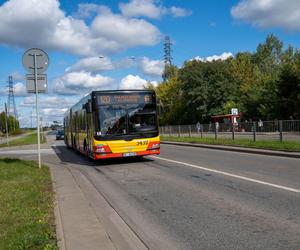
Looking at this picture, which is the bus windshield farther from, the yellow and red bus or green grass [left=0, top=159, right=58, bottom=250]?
green grass [left=0, top=159, right=58, bottom=250]

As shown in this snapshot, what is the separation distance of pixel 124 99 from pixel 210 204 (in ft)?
31.4

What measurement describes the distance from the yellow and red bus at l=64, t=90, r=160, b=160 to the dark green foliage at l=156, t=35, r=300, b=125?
117 feet

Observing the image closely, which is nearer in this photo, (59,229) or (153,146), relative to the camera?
A: (59,229)

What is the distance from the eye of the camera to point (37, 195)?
31.2ft

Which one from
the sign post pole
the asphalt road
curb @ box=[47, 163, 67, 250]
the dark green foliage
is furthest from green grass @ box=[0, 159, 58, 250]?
the dark green foliage

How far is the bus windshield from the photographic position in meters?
17.0

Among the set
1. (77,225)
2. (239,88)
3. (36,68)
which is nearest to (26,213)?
(77,225)

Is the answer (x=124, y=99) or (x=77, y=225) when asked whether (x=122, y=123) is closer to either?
(x=124, y=99)

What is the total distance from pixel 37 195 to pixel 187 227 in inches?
157

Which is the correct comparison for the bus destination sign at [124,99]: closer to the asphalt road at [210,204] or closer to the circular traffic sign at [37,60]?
the circular traffic sign at [37,60]

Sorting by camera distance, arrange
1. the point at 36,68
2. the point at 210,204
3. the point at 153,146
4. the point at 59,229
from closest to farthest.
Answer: the point at 59,229, the point at 210,204, the point at 36,68, the point at 153,146

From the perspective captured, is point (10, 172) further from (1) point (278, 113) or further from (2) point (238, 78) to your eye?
(2) point (238, 78)

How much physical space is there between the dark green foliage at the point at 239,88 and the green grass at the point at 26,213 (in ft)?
140

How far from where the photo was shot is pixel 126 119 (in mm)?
17203
